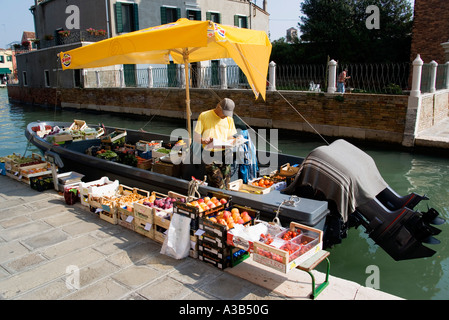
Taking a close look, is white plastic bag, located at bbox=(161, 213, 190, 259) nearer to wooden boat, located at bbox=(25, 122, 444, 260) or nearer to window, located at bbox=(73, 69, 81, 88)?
wooden boat, located at bbox=(25, 122, 444, 260)

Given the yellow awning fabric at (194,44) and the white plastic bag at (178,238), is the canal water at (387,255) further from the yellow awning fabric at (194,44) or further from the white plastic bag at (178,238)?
the yellow awning fabric at (194,44)

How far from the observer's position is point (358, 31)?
22.3 metres

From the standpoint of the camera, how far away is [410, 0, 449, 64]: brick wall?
15.6 meters

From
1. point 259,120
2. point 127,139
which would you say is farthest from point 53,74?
point 127,139

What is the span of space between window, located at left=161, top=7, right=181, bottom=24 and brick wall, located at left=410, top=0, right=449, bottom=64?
13823 mm

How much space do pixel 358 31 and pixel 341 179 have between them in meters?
20.8

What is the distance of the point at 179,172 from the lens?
6.08m

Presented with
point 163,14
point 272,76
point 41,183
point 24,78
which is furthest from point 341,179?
point 24,78

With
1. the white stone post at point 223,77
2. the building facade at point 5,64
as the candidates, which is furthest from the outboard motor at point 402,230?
the building facade at point 5,64

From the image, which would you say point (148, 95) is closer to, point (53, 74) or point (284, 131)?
point (284, 131)

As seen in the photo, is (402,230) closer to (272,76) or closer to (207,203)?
(207,203)

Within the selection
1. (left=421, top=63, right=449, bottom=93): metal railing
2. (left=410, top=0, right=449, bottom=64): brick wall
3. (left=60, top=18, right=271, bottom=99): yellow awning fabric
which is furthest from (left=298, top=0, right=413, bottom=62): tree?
(left=60, top=18, right=271, bottom=99): yellow awning fabric
